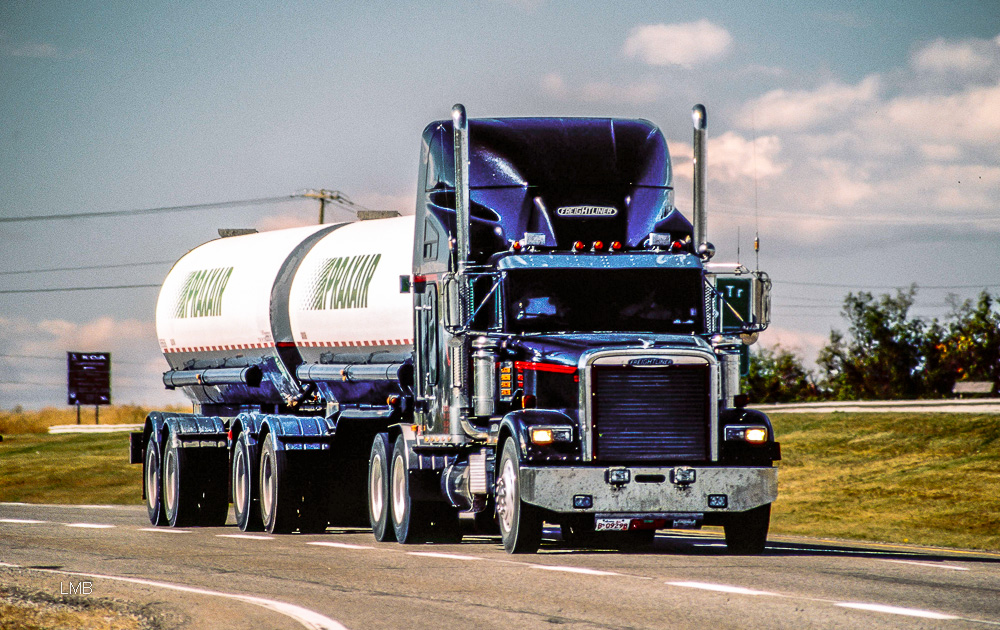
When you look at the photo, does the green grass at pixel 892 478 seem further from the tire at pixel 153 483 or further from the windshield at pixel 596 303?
the tire at pixel 153 483

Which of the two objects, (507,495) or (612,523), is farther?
(507,495)

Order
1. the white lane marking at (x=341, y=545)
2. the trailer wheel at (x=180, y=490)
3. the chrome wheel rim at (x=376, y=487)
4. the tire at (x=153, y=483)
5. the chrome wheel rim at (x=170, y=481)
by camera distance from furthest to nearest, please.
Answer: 1. the tire at (x=153, y=483)
2. the chrome wheel rim at (x=170, y=481)
3. the trailer wheel at (x=180, y=490)
4. the chrome wheel rim at (x=376, y=487)
5. the white lane marking at (x=341, y=545)

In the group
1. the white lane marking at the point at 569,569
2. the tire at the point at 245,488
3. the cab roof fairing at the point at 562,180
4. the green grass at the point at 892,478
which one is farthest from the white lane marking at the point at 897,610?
the tire at the point at 245,488

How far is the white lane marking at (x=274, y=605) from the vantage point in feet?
37.1

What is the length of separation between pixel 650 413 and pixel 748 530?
1895 millimetres

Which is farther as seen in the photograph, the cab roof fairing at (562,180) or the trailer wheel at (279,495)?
the trailer wheel at (279,495)

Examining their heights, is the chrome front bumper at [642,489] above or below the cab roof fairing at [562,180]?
→ below

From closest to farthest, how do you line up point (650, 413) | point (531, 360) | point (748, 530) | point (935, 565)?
point (935, 565) < point (650, 413) < point (531, 360) < point (748, 530)

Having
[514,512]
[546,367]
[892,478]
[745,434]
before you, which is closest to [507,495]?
[514,512]

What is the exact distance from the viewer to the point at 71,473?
48406mm

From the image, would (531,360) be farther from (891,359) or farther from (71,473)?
(891,359)

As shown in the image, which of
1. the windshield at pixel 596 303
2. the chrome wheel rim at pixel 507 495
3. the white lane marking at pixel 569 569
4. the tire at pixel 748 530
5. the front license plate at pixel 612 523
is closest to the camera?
the white lane marking at pixel 569 569

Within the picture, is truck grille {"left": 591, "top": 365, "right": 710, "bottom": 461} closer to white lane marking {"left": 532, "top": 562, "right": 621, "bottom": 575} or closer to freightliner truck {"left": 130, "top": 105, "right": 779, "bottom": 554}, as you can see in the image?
freightliner truck {"left": 130, "top": 105, "right": 779, "bottom": 554}

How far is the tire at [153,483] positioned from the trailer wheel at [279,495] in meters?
4.16
